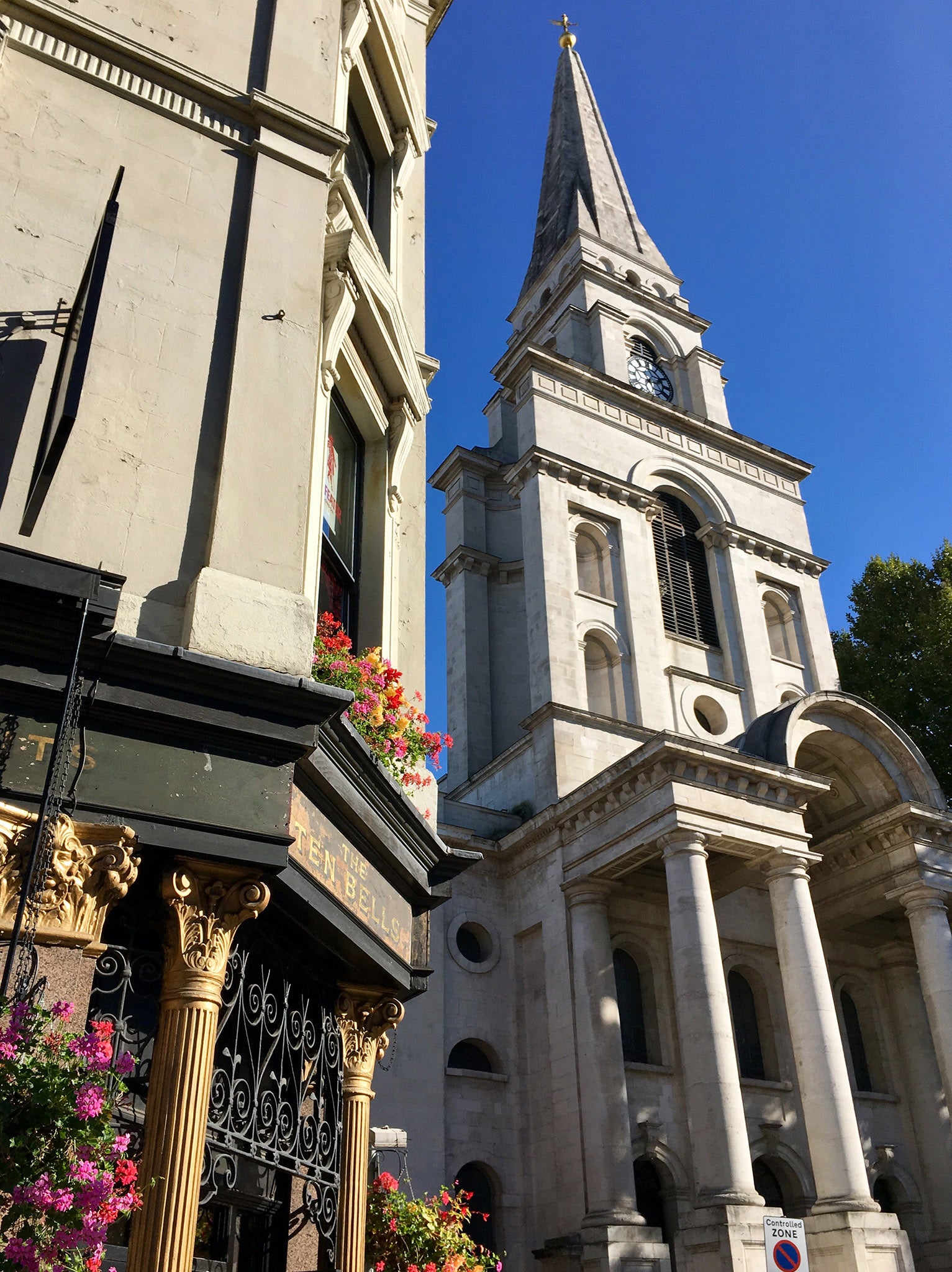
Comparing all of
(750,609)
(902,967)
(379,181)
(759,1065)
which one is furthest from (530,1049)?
(379,181)

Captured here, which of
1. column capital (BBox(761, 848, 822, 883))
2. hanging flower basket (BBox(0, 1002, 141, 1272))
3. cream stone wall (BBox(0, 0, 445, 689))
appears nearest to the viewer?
hanging flower basket (BBox(0, 1002, 141, 1272))

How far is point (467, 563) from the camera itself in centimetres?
3275

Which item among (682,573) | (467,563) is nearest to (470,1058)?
(467,563)

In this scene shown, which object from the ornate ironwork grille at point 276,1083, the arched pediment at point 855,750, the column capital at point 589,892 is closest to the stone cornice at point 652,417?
the arched pediment at point 855,750

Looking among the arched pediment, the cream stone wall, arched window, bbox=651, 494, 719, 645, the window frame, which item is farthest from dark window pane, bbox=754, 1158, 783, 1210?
the window frame

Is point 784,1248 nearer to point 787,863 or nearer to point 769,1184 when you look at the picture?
point 787,863

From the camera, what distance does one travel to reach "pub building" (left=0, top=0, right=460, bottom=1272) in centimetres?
641

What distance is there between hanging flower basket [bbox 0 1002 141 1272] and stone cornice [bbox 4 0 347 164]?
8069 millimetres

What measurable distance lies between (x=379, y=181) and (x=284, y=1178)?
443 inches

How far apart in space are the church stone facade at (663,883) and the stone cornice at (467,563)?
3.4 inches

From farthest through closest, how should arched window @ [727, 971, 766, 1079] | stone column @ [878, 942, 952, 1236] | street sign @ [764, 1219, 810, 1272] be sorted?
arched window @ [727, 971, 766, 1079] → stone column @ [878, 942, 952, 1236] → street sign @ [764, 1219, 810, 1272]

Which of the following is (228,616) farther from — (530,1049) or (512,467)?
(512,467)

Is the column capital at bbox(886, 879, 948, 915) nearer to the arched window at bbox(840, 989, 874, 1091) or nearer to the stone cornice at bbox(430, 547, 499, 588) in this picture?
the arched window at bbox(840, 989, 874, 1091)

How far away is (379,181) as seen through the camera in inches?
Result: 545
